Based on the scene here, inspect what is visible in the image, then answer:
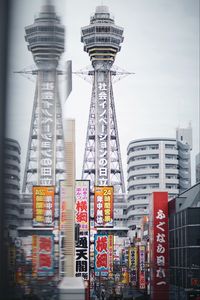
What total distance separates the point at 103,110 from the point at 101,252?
152ft

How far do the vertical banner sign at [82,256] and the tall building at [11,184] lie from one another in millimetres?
13624

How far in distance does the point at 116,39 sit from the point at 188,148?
56.5ft

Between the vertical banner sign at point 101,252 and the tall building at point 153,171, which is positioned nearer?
the vertical banner sign at point 101,252

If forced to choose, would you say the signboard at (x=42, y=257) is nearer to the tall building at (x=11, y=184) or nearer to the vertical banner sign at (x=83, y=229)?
the tall building at (x=11, y=184)

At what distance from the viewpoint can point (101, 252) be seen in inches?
744

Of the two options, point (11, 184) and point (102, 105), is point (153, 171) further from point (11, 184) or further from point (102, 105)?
point (11, 184)

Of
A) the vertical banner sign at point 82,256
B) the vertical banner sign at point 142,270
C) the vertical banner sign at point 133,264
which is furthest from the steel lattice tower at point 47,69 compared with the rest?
the vertical banner sign at point 133,264

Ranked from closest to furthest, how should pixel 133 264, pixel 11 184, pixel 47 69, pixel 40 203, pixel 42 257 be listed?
pixel 11 184 < pixel 42 257 < pixel 47 69 < pixel 40 203 < pixel 133 264

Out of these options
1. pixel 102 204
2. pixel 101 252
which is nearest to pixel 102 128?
pixel 102 204

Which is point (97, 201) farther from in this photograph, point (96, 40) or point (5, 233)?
point (96, 40)

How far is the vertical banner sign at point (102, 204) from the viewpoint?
63.9 feet

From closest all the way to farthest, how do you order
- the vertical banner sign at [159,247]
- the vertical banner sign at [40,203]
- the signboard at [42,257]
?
the signboard at [42,257] < the vertical banner sign at [40,203] < the vertical banner sign at [159,247]

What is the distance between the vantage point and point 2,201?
6.89ft

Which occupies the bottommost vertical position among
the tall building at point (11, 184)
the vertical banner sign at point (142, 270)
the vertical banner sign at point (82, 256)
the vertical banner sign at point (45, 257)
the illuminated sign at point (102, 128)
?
the vertical banner sign at point (142, 270)
